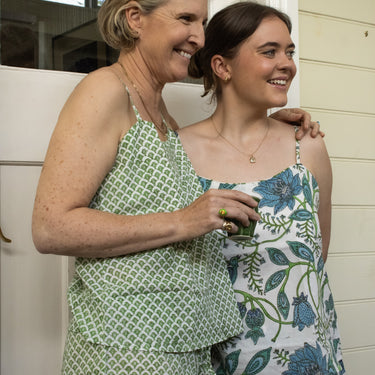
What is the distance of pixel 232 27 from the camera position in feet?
5.66

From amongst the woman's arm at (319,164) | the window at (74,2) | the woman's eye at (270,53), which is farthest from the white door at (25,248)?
the woman's arm at (319,164)

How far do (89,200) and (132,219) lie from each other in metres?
0.10

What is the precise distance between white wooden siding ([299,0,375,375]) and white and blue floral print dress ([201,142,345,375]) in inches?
27.6

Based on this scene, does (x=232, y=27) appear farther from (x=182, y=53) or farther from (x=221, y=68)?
(x=182, y=53)

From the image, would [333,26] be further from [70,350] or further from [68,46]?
[70,350]

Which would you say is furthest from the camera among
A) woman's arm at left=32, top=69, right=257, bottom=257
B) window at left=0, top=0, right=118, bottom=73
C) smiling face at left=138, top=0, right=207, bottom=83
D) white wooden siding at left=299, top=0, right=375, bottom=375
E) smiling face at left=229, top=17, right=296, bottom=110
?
white wooden siding at left=299, top=0, right=375, bottom=375

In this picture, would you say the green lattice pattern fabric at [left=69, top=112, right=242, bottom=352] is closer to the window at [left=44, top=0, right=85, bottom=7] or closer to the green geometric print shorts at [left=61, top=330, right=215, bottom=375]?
the green geometric print shorts at [left=61, top=330, right=215, bottom=375]

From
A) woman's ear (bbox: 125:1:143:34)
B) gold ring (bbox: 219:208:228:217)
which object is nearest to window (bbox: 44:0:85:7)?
woman's ear (bbox: 125:1:143:34)

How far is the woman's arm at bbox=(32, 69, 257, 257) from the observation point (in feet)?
3.89

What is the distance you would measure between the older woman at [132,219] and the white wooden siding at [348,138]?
3.25ft

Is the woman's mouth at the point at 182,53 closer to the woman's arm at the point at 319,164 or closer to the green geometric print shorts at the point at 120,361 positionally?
the woman's arm at the point at 319,164

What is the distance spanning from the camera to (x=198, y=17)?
4.73ft

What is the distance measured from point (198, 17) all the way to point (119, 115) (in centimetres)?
35

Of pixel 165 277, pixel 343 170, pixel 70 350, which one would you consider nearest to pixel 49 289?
pixel 70 350
